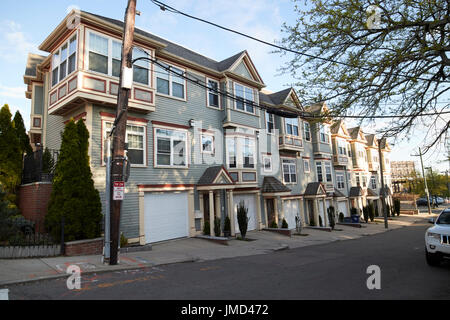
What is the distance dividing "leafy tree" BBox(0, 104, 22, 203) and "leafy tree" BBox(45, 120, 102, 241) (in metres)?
3.56

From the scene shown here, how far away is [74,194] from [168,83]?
24.9 feet

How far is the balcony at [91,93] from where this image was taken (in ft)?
37.7

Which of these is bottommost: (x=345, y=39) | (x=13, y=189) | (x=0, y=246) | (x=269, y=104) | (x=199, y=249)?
(x=199, y=249)

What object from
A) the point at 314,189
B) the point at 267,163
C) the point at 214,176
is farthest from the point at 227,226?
the point at 314,189

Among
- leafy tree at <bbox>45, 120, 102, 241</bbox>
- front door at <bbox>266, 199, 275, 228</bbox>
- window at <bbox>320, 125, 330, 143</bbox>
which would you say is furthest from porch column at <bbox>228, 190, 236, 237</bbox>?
window at <bbox>320, 125, 330, 143</bbox>

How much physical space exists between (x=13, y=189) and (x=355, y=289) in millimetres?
13923

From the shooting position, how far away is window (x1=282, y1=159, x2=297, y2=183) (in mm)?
23031

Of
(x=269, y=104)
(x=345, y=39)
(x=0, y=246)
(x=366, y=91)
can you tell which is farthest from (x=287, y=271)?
(x=269, y=104)

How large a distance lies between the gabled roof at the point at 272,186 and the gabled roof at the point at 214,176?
4.45m

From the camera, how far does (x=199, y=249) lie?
40.7 feet

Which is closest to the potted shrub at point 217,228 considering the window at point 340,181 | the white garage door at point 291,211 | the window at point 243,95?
the window at point 243,95

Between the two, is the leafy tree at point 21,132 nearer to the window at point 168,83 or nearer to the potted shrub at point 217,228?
the window at point 168,83

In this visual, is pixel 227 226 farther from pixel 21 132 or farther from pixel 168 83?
pixel 21 132
